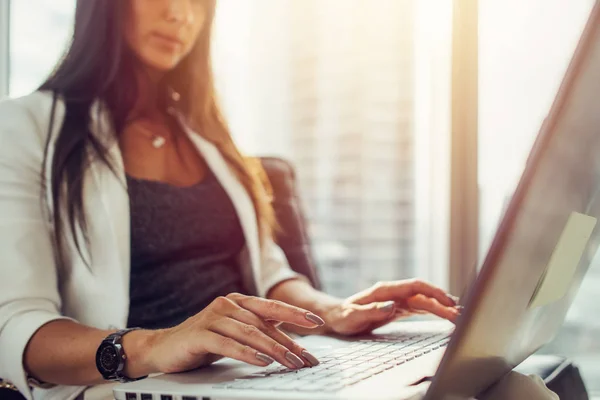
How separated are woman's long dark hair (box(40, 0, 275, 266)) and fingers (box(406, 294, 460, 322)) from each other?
0.44 meters

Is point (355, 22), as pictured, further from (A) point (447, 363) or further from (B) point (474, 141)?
(A) point (447, 363)

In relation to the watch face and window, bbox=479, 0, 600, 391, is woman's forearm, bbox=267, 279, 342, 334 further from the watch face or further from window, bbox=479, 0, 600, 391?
window, bbox=479, 0, 600, 391

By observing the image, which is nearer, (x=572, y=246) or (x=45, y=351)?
(x=572, y=246)

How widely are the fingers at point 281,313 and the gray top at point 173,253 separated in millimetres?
460

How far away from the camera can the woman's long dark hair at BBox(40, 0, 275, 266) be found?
3.23 feet

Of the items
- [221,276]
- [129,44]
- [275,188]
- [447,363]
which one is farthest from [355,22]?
[447,363]

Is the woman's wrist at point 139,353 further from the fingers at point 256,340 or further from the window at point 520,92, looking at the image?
the window at point 520,92

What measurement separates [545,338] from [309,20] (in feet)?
5.43

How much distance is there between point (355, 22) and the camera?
2.06m

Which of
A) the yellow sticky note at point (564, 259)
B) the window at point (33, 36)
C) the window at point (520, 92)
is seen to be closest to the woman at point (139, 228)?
the yellow sticky note at point (564, 259)

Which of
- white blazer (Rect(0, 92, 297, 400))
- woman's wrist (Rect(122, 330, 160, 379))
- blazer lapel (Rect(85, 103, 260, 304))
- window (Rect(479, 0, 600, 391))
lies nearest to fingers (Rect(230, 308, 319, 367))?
woman's wrist (Rect(122, 330, 160, 379))

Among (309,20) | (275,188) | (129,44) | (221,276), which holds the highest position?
(309,20)

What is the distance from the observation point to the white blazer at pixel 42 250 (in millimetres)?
810

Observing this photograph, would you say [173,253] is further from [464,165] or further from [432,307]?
[464,165]
